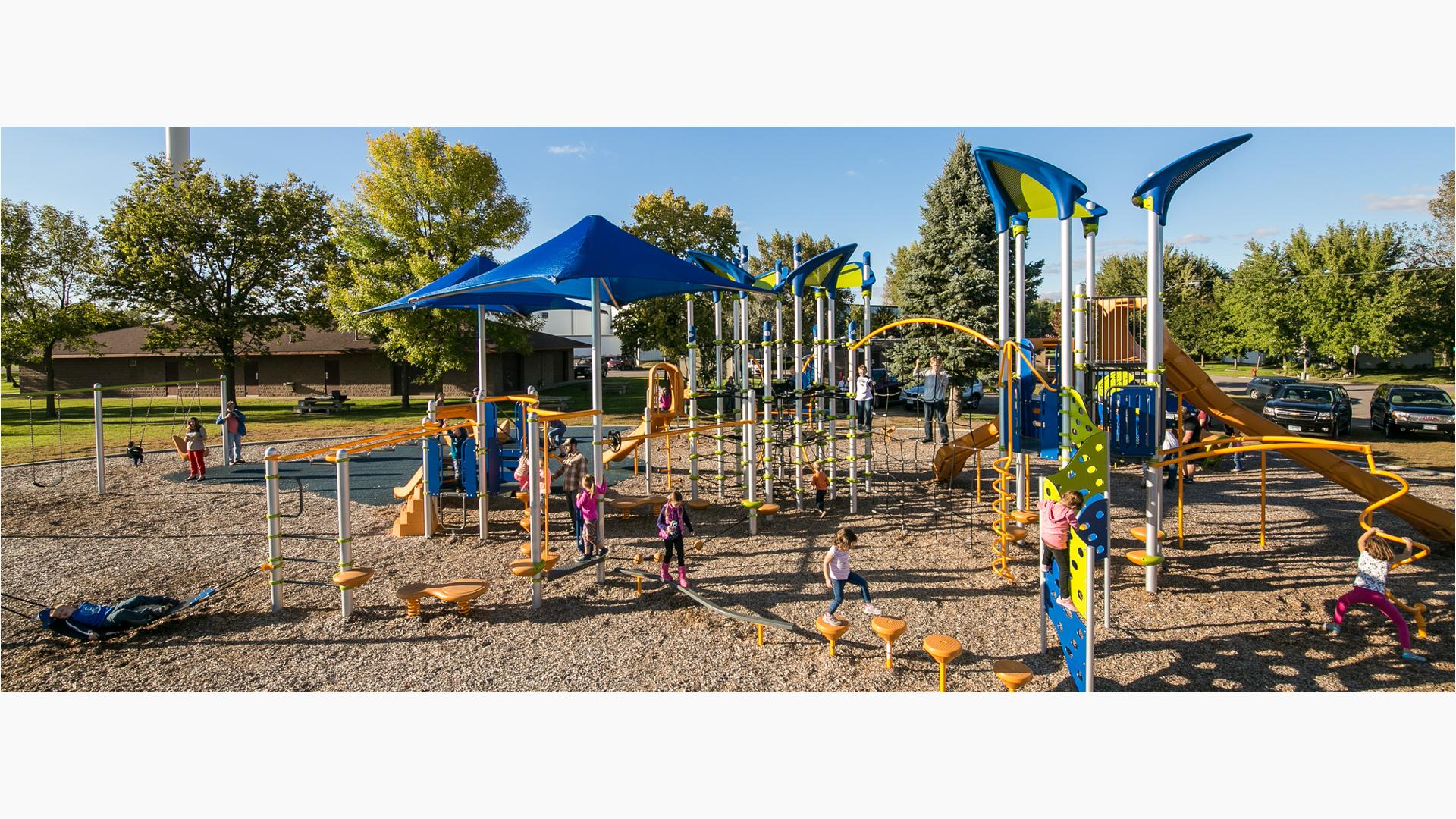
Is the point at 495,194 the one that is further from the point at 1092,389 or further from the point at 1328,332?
the point at 1328,332

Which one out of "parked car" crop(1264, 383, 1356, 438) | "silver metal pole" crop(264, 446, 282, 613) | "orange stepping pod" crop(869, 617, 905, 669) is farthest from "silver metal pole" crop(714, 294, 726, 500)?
"parked car" crop(1264, 383, 1356, 438)

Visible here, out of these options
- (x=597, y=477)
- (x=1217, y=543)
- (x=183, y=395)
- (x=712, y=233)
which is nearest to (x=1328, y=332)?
(x=712, y=233)

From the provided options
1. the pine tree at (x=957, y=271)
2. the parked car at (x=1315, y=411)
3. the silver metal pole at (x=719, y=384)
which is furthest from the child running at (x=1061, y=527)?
the pine tree at (x=957, y=271)

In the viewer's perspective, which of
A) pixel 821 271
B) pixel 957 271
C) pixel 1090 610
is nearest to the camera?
pixel 1090 610

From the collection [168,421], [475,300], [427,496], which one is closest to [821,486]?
[427,496]

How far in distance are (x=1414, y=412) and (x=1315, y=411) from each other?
8.52ft

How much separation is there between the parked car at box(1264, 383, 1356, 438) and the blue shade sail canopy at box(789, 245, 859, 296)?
14161mm

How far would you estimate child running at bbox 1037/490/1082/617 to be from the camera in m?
6.38

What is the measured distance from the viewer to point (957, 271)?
24.0 meters

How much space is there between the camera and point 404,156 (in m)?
27.7

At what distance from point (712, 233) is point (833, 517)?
25334 mm

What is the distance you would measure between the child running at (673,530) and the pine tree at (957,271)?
17.7m

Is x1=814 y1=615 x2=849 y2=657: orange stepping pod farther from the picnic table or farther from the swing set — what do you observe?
the picnic table

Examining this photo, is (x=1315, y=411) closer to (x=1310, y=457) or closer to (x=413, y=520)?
(x=1310, y=457)
